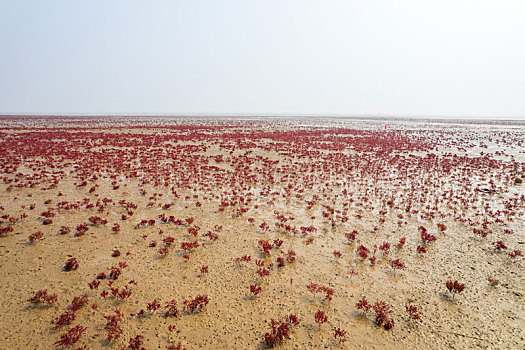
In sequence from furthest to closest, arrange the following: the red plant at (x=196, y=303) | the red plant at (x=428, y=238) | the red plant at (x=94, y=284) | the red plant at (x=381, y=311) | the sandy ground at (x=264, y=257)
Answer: the red plant at (x=428, y=238) < the red plant at (x=94, y=284) < the red plant at (x=196, y=303) < the red plant at (x=381, y=311) < the sandy ground at (x=264, y=257)

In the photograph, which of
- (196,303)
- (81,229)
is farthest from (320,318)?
(81,229)

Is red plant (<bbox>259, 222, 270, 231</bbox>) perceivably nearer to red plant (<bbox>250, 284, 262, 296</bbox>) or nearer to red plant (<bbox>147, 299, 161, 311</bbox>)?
red plant (<bbox>250, 284, 262, 296</bbox>)

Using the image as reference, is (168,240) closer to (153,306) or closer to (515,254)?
(153,306)

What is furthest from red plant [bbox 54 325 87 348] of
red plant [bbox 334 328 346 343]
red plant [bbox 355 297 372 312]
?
red plant [bbox 355 297 372 312]

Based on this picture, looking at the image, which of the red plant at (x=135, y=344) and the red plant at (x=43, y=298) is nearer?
the red plant at (x=135, y=344)

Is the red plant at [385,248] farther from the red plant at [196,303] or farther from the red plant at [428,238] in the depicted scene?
the red plant at [196,303]

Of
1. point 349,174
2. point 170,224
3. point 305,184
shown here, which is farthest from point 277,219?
point 349,174

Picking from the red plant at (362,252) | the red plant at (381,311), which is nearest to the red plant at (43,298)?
the red plant at (381,311)
